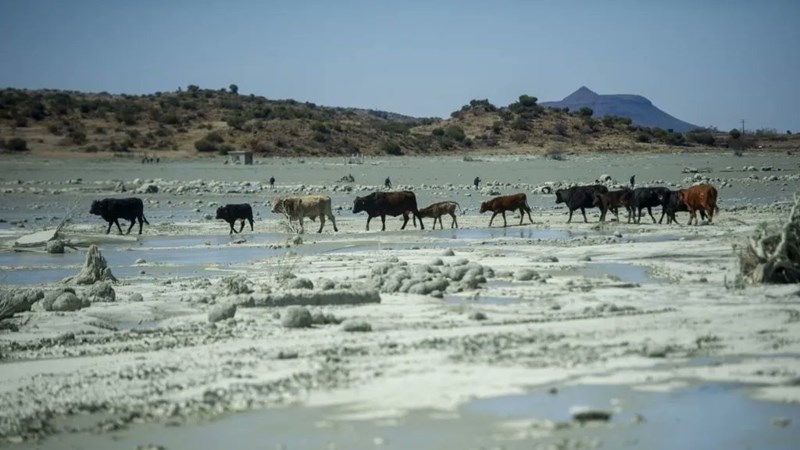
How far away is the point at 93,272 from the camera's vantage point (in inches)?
615

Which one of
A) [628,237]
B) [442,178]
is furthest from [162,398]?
[442,178]

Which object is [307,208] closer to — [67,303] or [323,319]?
[67,303]

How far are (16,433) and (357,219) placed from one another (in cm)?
2279

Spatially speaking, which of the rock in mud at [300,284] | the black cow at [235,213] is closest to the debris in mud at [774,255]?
the rock in mud at [300,284]

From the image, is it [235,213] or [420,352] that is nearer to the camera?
[420,352]

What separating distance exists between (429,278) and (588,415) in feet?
21.8

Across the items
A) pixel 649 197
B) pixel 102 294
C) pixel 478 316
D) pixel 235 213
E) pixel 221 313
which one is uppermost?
pixel 649 197

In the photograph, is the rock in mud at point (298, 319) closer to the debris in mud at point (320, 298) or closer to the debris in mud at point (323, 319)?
the debris in mud at point (323, 319)

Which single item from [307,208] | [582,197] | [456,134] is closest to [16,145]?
[456,134]

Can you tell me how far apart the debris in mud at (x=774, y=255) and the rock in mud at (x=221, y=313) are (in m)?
5.56

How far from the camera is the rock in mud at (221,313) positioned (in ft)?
37.5

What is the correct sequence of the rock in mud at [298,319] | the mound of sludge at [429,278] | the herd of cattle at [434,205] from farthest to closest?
the herd of cattle at [434,205] < the mound of sludge at [429,278] < the rock in mud at [298,319]

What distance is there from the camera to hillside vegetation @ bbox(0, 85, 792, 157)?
67.1 meters

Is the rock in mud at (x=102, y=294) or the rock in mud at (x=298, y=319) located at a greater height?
the rock in mud at (x=298, y=319)
